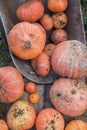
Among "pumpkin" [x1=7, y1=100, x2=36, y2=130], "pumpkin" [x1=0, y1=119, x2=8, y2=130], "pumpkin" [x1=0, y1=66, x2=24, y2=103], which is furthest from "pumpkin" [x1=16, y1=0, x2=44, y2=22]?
"pumpkin" [x1=0, y1=119, x2=8, y2=130]

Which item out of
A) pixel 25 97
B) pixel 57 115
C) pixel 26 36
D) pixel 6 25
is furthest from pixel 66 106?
pixel 6 25

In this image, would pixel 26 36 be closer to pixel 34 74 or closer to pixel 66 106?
pixel 34 74

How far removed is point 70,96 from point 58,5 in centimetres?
105

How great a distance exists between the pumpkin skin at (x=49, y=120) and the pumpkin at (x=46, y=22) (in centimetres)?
93

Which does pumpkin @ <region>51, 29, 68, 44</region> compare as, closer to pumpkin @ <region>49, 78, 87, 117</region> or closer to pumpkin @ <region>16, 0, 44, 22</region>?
pumpkin @ <region>16, 0, 44, 22</region>

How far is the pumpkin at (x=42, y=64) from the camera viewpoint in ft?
11.7

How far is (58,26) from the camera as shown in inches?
151

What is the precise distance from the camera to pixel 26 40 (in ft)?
11.4

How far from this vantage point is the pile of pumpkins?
333cm

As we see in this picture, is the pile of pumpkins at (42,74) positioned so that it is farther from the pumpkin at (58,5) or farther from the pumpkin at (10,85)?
the pumpkin at (58,5)

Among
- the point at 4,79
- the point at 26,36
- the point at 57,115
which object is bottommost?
the point at 57,115

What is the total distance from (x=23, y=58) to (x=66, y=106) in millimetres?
687

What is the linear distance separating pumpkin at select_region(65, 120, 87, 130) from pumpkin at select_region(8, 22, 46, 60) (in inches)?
30.8

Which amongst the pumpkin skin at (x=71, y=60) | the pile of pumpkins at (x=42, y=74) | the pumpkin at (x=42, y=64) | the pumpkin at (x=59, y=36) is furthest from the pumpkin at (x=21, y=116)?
the pumpkin at (x=59, y=36)
